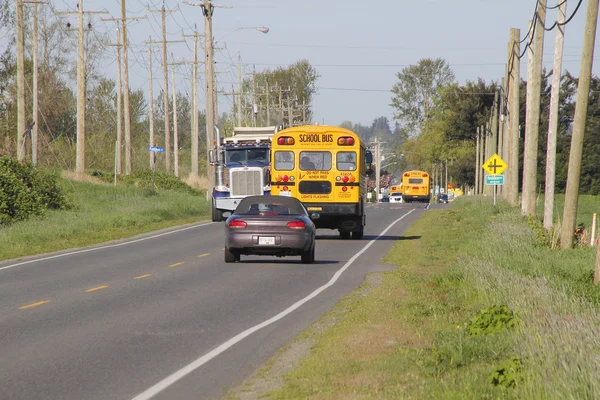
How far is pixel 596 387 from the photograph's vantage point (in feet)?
22.2

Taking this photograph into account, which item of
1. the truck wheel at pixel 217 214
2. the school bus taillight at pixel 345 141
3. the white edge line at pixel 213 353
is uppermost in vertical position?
the school bus taillight at pixel 345 141

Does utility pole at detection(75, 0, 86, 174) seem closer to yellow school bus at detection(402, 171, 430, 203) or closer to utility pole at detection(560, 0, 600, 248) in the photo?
utility pole at detection(560, 0, 600, 248)

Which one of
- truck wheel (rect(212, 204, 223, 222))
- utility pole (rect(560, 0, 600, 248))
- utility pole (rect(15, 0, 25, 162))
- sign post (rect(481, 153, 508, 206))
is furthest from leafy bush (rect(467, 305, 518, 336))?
sign post (rect(481, 153, 508, 206))

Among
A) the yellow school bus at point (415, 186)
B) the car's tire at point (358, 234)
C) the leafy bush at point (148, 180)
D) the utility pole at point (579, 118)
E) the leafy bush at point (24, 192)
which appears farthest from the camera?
the yellow school bus at point (415, 186)

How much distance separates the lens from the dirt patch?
347 inches

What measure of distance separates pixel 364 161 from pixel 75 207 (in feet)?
55.8

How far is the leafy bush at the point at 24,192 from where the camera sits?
122ft

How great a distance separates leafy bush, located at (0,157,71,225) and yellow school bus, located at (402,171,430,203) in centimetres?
5808

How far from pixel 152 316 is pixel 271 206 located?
9.64 m

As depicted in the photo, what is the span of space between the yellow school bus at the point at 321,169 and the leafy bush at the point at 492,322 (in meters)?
20.5

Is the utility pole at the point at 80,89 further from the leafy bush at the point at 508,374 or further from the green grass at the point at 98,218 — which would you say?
the leafy bush at the point at 508,374

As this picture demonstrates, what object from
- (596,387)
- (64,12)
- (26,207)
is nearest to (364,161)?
(26,207)

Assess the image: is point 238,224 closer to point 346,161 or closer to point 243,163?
point 346,161

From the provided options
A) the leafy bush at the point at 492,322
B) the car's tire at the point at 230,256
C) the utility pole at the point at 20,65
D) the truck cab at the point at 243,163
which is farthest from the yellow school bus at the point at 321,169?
the leafy bush at the point at 492,322
